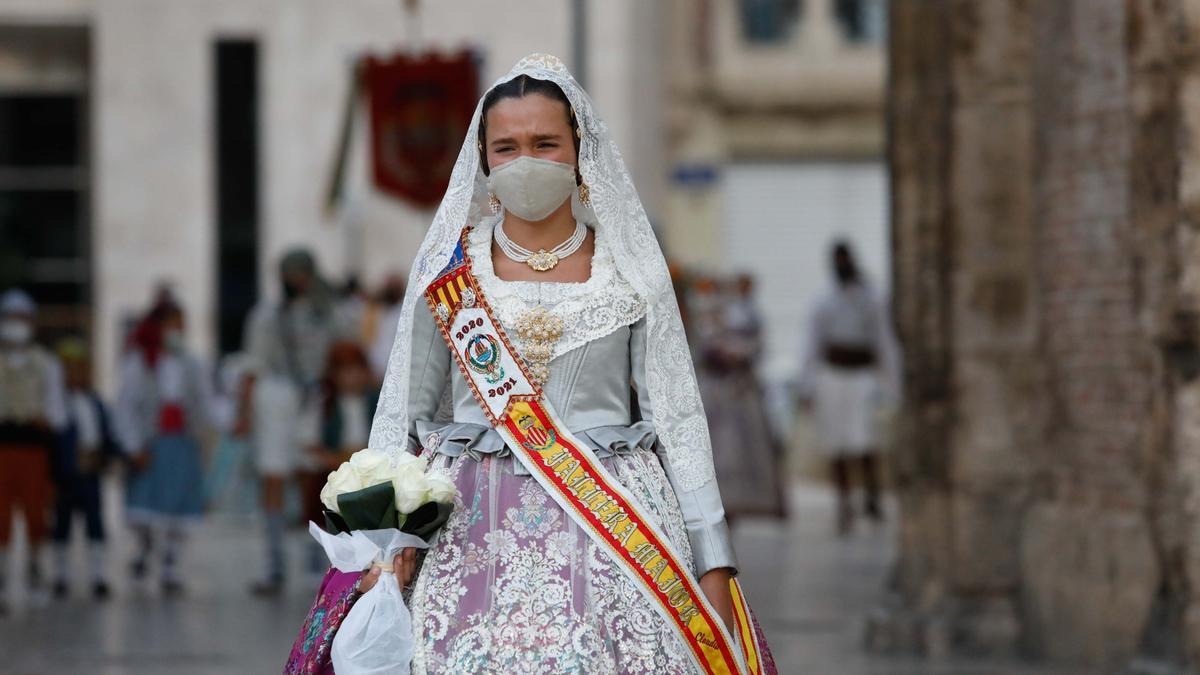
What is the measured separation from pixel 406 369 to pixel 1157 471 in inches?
154

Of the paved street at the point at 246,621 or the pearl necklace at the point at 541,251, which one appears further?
the paved street at the point at 246,621

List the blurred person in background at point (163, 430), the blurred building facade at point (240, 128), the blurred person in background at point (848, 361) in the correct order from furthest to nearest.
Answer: the blurred building facade at point (240, 128), the blurred person in background at point (848, 361), the blurred person in background at point (163, 430)

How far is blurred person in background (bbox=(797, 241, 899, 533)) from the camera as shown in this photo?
17750 millimetres

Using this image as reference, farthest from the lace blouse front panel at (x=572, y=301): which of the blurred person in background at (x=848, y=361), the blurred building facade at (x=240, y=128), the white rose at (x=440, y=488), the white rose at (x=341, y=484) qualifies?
the blurred building facade at (x=240, y=128)

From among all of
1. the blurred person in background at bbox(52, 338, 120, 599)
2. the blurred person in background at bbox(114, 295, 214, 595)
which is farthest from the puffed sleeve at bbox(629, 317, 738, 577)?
the blurred person in background at bbox(52, 338, 120, 599)

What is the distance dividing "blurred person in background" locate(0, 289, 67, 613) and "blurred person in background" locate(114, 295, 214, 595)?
2.60ft

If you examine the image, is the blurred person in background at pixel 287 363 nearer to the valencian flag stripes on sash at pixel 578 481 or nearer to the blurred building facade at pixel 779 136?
the valencian flag stripes on sash at pixel 578 481

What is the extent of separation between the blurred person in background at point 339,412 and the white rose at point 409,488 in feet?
27.8

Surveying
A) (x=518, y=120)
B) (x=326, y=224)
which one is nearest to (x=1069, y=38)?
(x=518, y=120)

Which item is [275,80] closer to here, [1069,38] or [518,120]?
[1069,38]

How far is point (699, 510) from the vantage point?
194 inches

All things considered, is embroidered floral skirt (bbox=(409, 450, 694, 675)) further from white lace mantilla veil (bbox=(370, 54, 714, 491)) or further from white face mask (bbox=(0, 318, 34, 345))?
white face mask (bbox=(0, 318, 34, 345))

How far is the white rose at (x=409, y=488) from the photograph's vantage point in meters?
4.65

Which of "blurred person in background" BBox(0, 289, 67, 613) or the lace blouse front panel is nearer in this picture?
the lace blouse front panel
